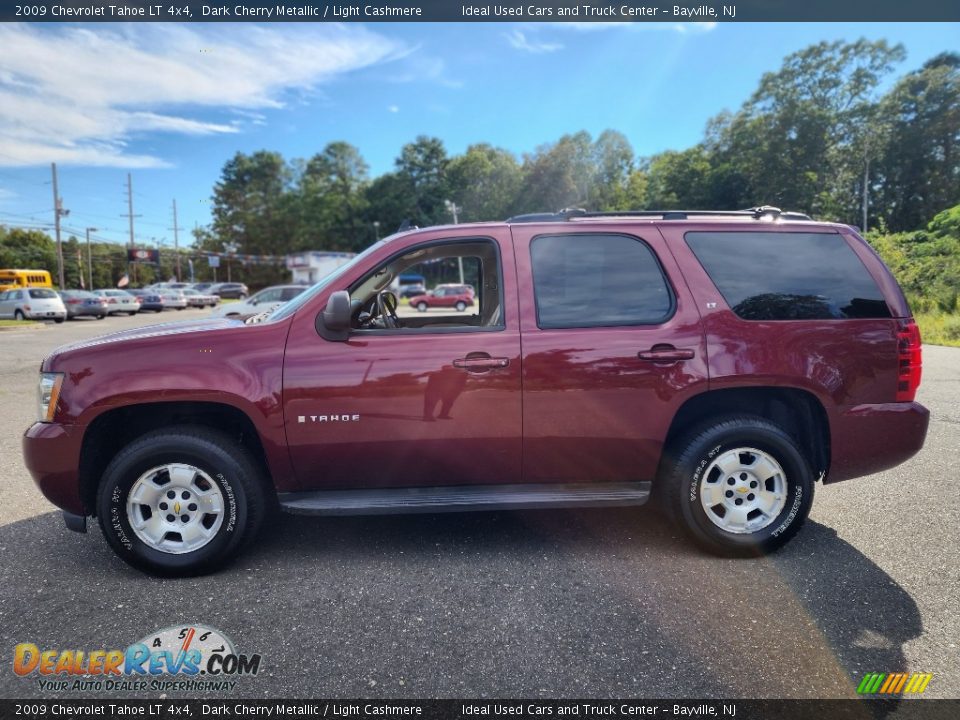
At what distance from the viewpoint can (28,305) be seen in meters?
24.4

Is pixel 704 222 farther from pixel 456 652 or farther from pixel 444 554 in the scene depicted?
pixel 456 652

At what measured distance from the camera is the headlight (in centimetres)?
307

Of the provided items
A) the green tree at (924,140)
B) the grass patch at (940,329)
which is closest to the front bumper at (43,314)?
the grass patch at (940,329)

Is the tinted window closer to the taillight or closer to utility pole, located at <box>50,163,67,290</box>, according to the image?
the taillight

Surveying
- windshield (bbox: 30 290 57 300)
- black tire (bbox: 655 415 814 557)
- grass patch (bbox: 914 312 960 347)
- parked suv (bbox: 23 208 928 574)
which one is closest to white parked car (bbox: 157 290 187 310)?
windshield (bbox: 30 290 57 300)

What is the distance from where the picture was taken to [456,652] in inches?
96.4

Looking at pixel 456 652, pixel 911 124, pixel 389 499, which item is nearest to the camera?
pixel 456 652

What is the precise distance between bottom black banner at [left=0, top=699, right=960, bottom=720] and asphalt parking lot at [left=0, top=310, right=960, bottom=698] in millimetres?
53

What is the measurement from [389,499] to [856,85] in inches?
2767

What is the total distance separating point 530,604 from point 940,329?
17.7 meters

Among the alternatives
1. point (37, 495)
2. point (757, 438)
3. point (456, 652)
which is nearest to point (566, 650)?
point (456, 652)

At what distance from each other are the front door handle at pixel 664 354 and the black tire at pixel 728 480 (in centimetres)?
44

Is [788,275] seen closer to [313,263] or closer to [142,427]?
[142,427]

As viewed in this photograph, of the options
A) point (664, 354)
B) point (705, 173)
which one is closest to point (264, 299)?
point (664, 354)
